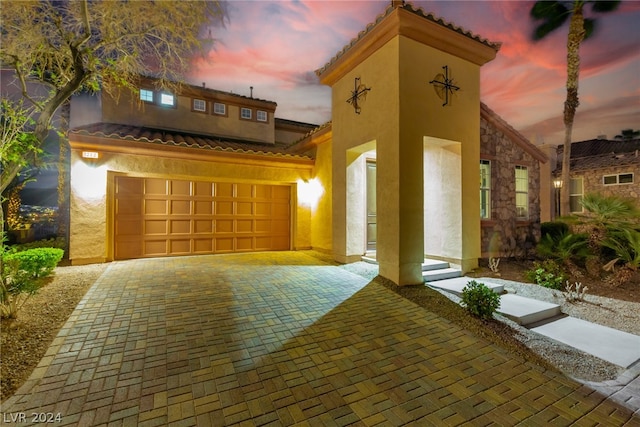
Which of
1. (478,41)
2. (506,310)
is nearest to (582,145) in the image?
(478,41)

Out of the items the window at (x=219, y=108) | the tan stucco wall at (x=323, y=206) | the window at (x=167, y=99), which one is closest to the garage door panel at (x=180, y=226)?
the tan stucco wall at (x=323, y=206)

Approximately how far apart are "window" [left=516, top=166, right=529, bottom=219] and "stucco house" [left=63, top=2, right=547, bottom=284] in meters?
0.04

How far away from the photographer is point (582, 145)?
21594mm

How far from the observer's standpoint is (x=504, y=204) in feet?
26.7

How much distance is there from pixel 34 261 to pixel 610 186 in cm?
2276

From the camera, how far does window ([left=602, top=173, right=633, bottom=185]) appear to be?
13.4 metres

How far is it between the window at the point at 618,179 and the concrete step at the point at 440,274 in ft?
46.9

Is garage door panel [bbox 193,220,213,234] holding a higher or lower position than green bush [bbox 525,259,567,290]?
higher

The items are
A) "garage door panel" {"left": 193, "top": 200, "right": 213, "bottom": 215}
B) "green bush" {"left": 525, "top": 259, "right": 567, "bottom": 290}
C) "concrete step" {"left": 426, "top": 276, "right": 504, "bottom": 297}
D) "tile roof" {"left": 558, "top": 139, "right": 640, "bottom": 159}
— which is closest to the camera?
"concrete step" {"left": 426, "top": 276, "right": 504, "bottom": 297}

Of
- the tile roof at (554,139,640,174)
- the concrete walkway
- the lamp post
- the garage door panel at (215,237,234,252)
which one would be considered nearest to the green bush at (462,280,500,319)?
the concrete walkway

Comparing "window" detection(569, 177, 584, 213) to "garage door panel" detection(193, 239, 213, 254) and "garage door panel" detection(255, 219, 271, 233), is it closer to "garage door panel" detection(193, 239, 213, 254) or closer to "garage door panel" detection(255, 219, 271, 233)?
"garage door panel" detection(255, 219, 271, 233)

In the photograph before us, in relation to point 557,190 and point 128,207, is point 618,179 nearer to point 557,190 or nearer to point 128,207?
point 557,190

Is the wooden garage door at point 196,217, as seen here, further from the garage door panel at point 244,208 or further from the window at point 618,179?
the window at point 618,179

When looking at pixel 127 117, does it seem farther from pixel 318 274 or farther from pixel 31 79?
pixel 318 274
